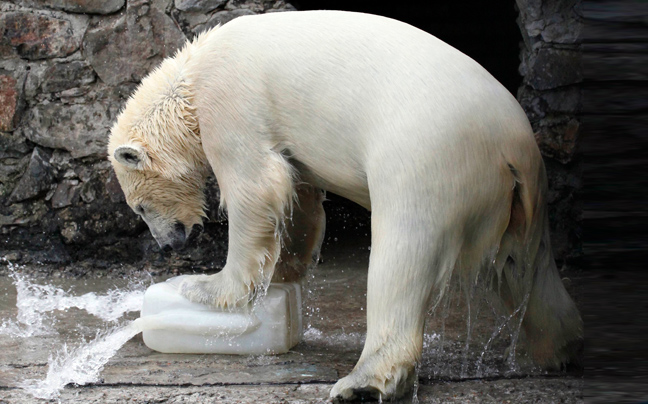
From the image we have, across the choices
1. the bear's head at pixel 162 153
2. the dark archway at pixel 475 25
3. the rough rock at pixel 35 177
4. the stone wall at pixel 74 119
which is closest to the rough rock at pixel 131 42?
the stone wall at pixel 74 119

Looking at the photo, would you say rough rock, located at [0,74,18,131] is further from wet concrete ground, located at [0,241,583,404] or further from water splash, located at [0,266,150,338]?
wet concrete ground, located at [0,241,583,404]

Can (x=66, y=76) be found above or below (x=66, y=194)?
above

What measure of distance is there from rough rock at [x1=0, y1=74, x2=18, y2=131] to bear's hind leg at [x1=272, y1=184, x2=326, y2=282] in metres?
2.59

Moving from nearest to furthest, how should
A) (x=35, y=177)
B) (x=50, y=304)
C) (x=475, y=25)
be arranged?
(x=50, y=304) < (x=35, y=177) < (x=475, y=25)

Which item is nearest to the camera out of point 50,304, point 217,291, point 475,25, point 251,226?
point 251,226

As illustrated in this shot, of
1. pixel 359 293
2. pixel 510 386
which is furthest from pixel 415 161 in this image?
pixel 359 293

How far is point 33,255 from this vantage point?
4.99 meters

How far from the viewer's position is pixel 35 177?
4.97 meters

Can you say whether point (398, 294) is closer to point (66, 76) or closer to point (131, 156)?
point (131, 156)

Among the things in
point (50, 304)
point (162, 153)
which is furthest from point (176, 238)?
point (50, 304)

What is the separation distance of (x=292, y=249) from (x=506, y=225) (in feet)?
3.65

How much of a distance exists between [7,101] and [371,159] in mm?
3359

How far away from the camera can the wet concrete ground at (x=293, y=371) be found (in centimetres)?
257

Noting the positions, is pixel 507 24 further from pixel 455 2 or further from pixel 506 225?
pixel 506 225
